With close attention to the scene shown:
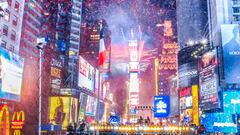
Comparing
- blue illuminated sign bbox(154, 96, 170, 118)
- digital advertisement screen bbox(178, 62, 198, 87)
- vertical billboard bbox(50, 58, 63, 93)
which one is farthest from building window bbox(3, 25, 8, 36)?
digital advertisement screen bbox(178, 62, 198, 87)

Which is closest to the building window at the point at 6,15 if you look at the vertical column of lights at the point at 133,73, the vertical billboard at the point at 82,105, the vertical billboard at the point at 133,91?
the vertical billboard at the point at 82,105

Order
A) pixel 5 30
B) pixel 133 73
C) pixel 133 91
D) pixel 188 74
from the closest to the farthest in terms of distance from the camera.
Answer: pixel 5 30 < pixel 188 74 < pixel 133 91 < pixel 133 73

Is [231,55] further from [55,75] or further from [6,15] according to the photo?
[6,15]

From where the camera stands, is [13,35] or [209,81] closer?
[13,35]

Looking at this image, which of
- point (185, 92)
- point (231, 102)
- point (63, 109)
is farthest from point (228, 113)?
point (63, 109)

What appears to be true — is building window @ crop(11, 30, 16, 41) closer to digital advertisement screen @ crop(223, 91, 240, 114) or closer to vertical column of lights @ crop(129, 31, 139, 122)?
digital advertisement screen @ crop(223, 91, 240, 114)

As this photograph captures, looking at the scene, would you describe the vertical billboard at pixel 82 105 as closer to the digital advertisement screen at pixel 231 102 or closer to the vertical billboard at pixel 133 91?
the digital advertisement screen at pixel 231 102

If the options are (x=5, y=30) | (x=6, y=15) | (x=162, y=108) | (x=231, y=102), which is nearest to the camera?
(x=162, y=108)
